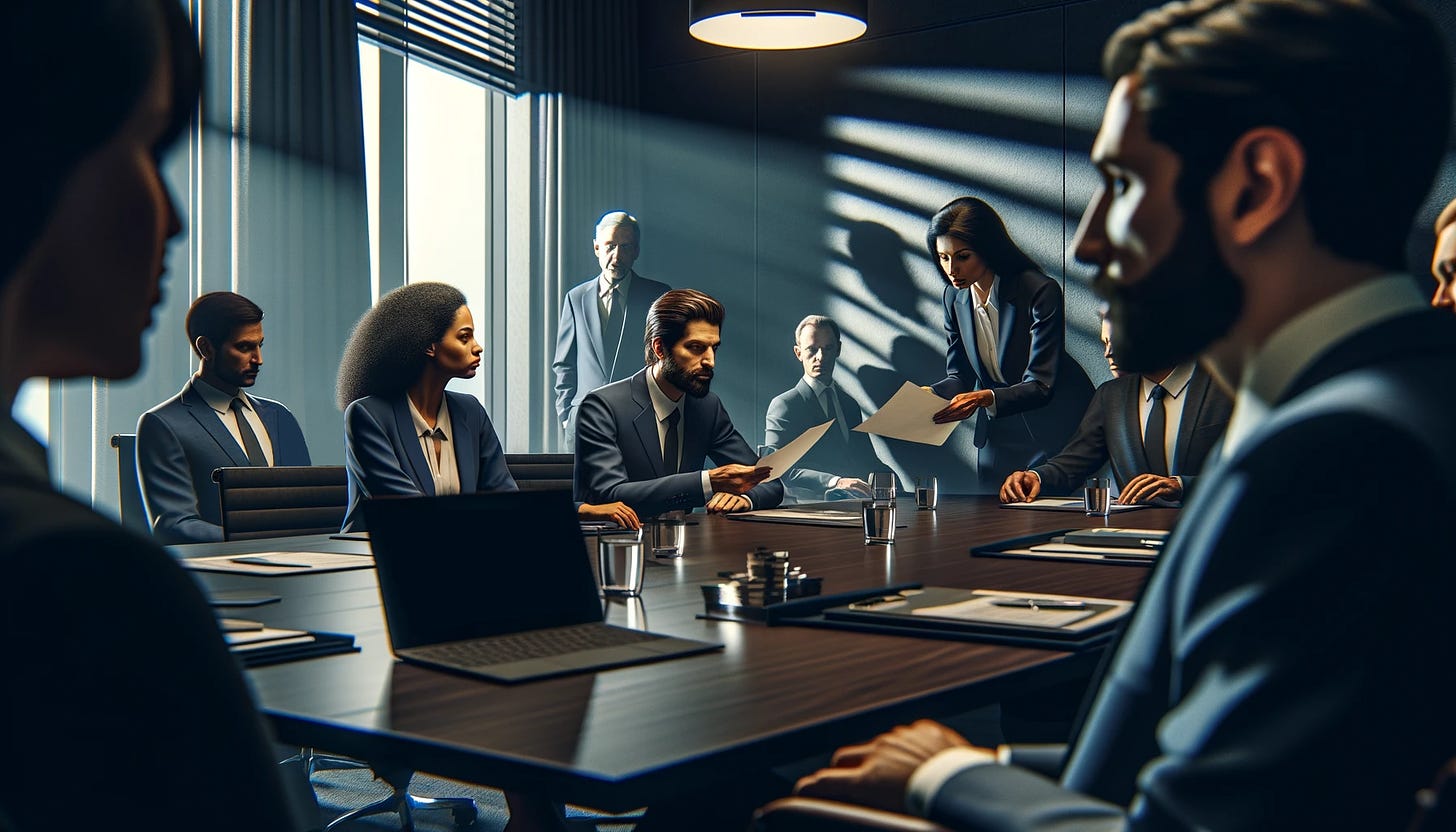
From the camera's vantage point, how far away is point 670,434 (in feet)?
13.1

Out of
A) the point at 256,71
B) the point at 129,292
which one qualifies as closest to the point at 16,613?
the point at 129,292

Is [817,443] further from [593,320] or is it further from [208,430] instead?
[208,430]

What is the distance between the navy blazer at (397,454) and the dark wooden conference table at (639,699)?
1.43 meters

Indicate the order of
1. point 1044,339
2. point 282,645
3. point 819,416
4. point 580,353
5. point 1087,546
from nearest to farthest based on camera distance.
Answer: point 282,645 < point 1087,546 < point 1044,339 < point 819,416 < point 580,353

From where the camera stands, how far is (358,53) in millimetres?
5402

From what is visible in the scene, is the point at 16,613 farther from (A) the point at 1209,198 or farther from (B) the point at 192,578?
(A) the point at 1209,198

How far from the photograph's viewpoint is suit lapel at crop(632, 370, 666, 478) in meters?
3.90

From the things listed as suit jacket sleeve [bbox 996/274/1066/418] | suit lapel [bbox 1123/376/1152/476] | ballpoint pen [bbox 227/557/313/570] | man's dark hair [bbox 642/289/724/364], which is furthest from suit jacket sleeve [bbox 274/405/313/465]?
suit lapel [bbox 1123/376/1152/476]

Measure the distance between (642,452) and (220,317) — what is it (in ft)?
4.72

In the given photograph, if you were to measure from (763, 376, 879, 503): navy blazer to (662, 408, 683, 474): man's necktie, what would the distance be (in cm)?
268

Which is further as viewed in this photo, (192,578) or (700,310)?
(700,310)

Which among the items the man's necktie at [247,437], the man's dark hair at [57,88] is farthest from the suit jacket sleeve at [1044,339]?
the man's dark hair at [57,88]

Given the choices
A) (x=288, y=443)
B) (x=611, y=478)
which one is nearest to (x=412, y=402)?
(x=611, y=478)

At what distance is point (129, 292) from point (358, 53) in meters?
5.17
